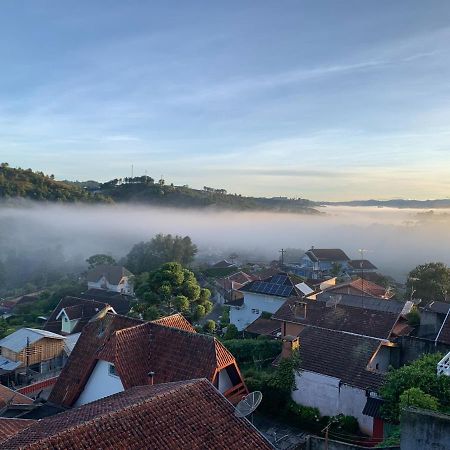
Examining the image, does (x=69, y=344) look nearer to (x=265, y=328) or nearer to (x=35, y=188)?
(x=265, y=328)

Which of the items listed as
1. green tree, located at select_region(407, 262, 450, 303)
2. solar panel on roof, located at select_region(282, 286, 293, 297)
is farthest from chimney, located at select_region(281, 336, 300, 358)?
green tree, located at select_region(407, 262, 450, 303)

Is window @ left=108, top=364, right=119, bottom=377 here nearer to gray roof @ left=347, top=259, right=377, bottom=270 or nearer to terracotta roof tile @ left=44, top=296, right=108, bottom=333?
terracotta roof tile @ left=44, top=296, right=108, bottom=333

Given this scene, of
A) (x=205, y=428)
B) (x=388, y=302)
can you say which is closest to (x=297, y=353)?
(x=205, y=428)

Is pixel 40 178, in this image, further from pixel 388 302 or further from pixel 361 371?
pixel 361 371

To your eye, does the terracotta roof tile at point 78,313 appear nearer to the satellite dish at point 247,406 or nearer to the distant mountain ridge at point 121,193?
the satellite dish at point 247,406

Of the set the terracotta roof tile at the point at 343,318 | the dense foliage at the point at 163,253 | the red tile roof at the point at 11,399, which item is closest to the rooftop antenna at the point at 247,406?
the red tile roof at the point at 11,399

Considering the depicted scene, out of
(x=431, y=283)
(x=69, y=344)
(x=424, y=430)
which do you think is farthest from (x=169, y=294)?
(x=431, y=283)
